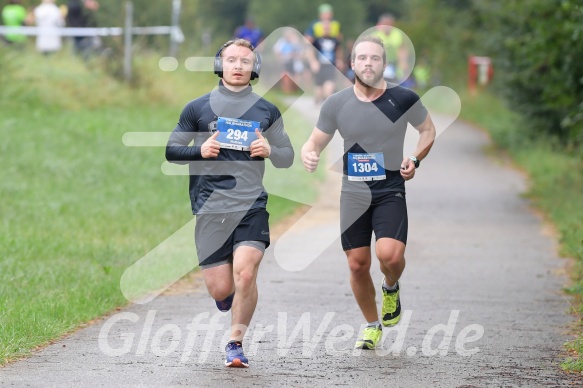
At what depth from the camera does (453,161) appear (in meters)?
24.0

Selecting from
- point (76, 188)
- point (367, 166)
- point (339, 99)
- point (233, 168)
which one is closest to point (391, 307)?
point (367, 166)

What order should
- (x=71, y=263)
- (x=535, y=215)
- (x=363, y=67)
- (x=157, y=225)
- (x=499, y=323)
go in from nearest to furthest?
(x=363, y=67), (x=499, y=323), (x=71, y=263), (x=157, y=225), (x=535, y=215)

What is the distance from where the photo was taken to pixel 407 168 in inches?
311

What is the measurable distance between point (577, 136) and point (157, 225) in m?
5.05

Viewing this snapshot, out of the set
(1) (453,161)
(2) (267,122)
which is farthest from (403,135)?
(1) (453,161)

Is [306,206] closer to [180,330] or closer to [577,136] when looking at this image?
[577,136]

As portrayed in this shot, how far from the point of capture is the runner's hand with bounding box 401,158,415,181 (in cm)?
789

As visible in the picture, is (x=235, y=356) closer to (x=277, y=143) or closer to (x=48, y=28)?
(x=277, y=143)

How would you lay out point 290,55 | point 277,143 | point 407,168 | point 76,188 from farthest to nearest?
point 290,55 → point 76,188 → point 407,168 → point 277,143

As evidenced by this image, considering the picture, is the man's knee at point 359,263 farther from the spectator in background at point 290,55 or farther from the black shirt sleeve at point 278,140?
the spectator in background at point 290,55

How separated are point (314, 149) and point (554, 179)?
1216 centimetres

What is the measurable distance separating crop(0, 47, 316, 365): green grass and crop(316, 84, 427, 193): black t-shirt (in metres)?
2.34

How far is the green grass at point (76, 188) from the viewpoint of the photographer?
9.48 meters

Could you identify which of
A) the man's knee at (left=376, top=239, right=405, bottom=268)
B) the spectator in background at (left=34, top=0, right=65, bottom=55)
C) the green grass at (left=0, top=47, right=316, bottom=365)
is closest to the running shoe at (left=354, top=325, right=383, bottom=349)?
the man's knee at (left=376, top=239, right=405, bottom=268)
